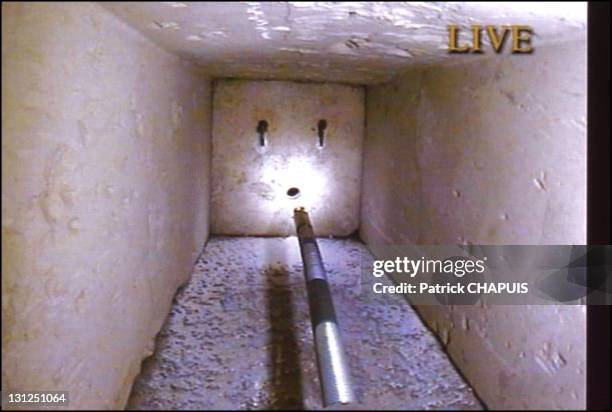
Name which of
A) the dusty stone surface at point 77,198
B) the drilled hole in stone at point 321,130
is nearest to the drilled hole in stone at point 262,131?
the drilled hole in stone at point 321,130

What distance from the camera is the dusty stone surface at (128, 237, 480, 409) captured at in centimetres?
122

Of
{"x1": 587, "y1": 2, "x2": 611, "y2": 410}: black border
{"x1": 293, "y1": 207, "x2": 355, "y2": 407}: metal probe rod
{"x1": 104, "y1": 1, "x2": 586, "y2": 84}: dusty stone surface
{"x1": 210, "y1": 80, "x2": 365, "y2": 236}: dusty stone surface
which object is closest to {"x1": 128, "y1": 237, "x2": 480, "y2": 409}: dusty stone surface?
{"x1": 293, "y1": 207, "x2": 355, "y2": 407}: metal probe rod

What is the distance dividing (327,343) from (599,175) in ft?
2.62

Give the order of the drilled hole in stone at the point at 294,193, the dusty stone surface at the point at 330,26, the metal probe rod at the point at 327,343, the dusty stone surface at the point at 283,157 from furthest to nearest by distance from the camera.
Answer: the drilled hole in stone at the point at 294,193 → the dusty stone surface at the point at 283,157 → the metal probe rod at the point at 327,343 → the dusty stone surface at the point at 330,26

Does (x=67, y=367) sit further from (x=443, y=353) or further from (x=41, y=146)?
(x=443, y=353)

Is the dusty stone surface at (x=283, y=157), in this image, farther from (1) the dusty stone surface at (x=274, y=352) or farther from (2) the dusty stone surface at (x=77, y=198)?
(2) the dusty stone surface at (x=77, y=198)

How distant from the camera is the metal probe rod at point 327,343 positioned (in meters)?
1.16

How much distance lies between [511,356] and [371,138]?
1.65 meters

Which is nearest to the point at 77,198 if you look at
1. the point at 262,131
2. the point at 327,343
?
the point at 327,343

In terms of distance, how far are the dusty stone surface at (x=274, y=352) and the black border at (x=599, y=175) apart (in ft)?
1.88

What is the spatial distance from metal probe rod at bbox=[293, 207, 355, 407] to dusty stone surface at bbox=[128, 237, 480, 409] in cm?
7

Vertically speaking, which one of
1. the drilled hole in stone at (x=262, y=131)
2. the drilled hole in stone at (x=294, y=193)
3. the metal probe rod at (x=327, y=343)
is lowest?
the metal probe rod at (x=327, y=343)

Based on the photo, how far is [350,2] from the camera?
86 cm

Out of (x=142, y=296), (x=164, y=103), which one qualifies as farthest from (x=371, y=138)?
(x=142, y=296)
